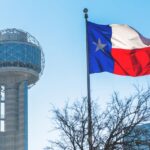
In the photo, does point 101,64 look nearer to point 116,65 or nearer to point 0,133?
point 116,65

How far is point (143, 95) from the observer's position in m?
26.0

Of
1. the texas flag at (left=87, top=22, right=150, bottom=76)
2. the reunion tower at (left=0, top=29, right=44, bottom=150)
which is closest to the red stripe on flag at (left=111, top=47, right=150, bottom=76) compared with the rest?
the texas flag at (left=87, top=22, right=150, bottom=76)

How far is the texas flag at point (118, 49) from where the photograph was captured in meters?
24.0

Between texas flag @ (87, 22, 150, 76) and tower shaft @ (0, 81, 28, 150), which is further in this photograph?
tower shaft @ (0, 81, 28, 150)

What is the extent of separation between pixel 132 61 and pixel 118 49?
2.88 feet

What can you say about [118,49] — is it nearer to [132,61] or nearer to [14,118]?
[132,61]

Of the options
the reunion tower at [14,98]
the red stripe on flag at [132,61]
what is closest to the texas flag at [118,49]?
the red stripe on flag at [132,61]

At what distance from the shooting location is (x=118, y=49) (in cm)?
2452

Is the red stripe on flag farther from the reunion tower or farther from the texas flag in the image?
the reunion tower

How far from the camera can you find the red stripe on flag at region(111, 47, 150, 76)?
24.0 m

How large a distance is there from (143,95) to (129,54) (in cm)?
257

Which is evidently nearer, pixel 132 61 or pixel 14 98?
pixel 132 61

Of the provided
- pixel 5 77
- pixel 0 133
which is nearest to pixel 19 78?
pixel 5 77

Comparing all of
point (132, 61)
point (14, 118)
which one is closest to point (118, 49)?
point (132, 61)
